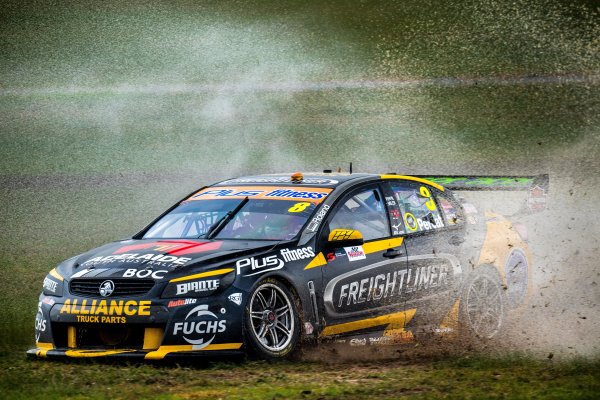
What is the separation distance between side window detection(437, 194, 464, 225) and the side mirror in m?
1.48

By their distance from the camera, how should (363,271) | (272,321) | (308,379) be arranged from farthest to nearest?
(363,271), (272,321), (308,379)

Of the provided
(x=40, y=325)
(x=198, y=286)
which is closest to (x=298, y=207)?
(x=198, y=286)

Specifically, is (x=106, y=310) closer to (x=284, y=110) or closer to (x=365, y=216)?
(x=365, y=216)

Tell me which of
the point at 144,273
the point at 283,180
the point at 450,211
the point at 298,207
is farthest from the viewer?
the point at 450,211

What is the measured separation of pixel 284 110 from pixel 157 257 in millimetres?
18513

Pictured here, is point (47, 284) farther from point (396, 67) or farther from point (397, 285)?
point (396, 67)

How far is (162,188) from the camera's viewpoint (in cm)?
1800

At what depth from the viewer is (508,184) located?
11.0 metres

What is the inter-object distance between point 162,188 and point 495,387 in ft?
39.3

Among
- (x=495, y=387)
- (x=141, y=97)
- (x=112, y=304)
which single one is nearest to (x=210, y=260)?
(x=112, y=304)

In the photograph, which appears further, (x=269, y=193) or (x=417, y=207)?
(x=417, y=207)

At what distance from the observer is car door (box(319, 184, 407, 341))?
8.06m

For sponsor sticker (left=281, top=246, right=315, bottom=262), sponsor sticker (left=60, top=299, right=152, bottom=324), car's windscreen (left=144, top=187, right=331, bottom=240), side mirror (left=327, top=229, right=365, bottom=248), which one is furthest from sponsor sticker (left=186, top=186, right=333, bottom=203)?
sponsor sticker (left=60, top=299, right=152, bottom=324)

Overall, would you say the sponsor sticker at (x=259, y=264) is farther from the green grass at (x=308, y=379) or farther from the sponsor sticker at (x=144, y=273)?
the green grass at (x=308, y=379)
